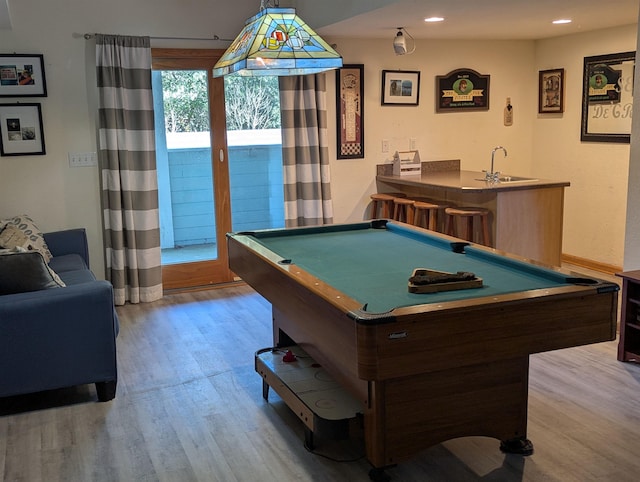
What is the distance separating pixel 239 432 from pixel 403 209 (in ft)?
11.1

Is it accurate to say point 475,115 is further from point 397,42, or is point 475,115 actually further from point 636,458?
point 636,458

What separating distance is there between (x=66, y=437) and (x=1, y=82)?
3.13 m

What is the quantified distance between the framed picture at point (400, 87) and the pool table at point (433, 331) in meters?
3.27

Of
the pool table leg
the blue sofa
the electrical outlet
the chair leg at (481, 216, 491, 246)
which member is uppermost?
the electrical outlet

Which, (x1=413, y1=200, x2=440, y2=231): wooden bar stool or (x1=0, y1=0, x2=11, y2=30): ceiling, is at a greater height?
(x1=0, y1=0, x2=11, y2=30): ceiling

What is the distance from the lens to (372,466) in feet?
9.56

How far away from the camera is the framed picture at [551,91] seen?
669 centimetres

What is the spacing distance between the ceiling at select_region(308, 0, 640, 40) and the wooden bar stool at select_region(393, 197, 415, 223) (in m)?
1.48

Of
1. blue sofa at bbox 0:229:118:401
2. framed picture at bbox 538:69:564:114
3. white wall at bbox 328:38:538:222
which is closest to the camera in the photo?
blue sofa at bbox 0:229:118:401

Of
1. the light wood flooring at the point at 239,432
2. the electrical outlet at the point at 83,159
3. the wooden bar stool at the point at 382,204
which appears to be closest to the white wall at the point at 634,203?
the light wood flooring at the point at 239,432

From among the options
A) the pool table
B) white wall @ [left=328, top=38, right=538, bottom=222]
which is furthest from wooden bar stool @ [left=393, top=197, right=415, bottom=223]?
the pool table

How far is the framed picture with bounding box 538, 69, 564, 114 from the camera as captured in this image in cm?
669

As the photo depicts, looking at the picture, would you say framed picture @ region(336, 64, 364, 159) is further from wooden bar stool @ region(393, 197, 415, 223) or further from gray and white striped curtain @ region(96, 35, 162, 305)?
gray and white striped curtain @ region(96, 35, 162, 305)

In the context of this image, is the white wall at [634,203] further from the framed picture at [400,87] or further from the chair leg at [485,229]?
the framed picture at [400,87]
